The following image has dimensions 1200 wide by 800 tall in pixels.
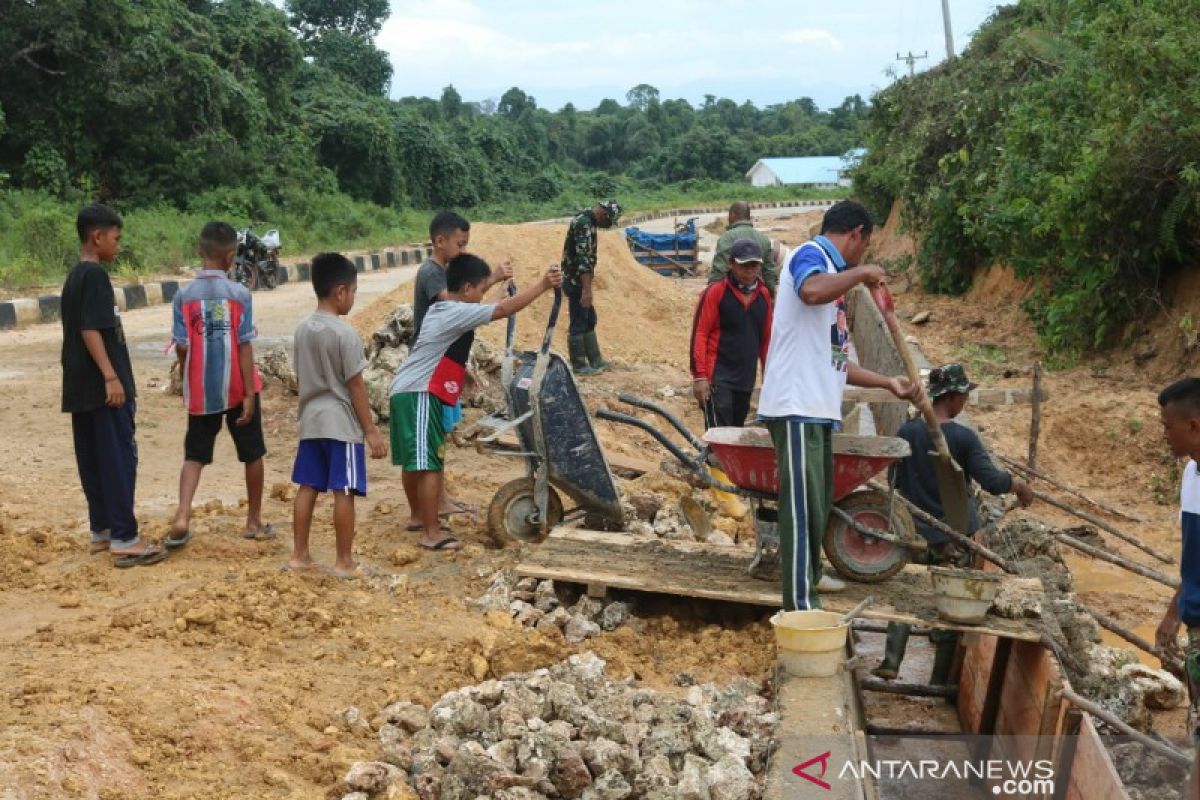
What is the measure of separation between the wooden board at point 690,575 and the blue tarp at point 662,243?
20.3 meters

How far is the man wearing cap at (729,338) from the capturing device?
6.89 m

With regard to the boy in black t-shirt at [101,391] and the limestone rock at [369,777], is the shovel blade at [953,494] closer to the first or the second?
the limestone rock at [369,777]

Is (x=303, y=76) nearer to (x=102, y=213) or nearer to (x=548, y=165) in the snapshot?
(x=548, y=165)

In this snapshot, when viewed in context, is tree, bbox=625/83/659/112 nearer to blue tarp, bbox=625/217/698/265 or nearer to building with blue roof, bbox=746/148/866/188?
building with blue roof, bbox=746/148/866/188

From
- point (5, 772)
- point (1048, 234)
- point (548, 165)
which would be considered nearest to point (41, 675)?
point (5, 772)

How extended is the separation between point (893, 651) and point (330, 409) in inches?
114

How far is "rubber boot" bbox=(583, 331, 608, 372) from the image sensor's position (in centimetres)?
1181

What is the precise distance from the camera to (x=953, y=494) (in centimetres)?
520

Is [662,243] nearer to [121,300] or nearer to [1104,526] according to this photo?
[121,300]

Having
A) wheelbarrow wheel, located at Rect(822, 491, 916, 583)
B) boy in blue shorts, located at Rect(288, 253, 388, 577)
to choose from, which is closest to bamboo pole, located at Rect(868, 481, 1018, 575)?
wheelbarrow wheel, located at Rect(822, 491, 916, 583)

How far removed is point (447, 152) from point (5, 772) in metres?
38.1

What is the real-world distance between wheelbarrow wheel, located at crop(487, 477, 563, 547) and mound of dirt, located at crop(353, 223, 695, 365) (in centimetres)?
582

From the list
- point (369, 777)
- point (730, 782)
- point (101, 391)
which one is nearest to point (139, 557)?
point (101, 391)

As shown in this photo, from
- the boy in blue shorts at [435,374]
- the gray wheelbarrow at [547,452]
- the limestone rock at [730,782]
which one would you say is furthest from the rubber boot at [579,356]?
the limestone rock at [730,782]
